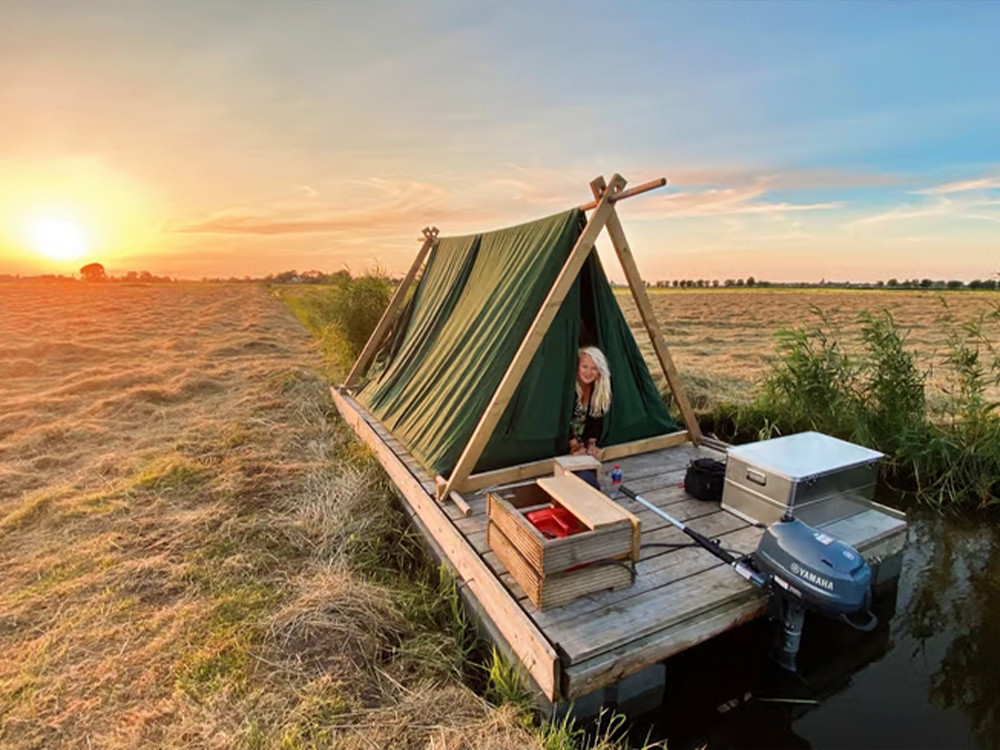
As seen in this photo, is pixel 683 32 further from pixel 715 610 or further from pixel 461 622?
pixel 461 622

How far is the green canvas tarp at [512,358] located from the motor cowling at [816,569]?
1.60 m

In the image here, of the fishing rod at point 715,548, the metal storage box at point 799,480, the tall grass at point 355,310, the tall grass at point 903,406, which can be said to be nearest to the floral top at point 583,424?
the fishing rod at point 715,548

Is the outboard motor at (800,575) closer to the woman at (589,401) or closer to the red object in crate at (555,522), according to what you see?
the red object in crate at (555,522)

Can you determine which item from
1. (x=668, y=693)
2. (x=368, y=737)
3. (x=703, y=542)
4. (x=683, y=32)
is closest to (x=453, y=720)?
(x=368, y=737)

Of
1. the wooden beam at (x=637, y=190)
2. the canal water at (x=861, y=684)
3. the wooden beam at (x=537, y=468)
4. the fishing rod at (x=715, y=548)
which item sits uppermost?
the wooden beam at (x=637, y=190)

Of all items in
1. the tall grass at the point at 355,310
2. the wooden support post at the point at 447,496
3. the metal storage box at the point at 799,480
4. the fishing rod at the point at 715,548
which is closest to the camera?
the fishing rod at the point at 715,548

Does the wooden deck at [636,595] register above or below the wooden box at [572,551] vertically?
below

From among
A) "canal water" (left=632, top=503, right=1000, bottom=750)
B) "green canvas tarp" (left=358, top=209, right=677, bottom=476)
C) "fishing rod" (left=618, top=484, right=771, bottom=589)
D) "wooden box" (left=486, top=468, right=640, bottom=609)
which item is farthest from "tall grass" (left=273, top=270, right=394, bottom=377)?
"canal water" (left=632, top=503, right=1000, bottom=750)

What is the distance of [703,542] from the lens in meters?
2.64

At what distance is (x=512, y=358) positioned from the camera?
3.49 meters

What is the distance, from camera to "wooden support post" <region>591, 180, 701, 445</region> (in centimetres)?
323

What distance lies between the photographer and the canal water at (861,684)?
85.9 inches

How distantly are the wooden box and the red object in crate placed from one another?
9 centimetres

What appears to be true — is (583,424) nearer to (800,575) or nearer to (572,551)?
(572,551)
